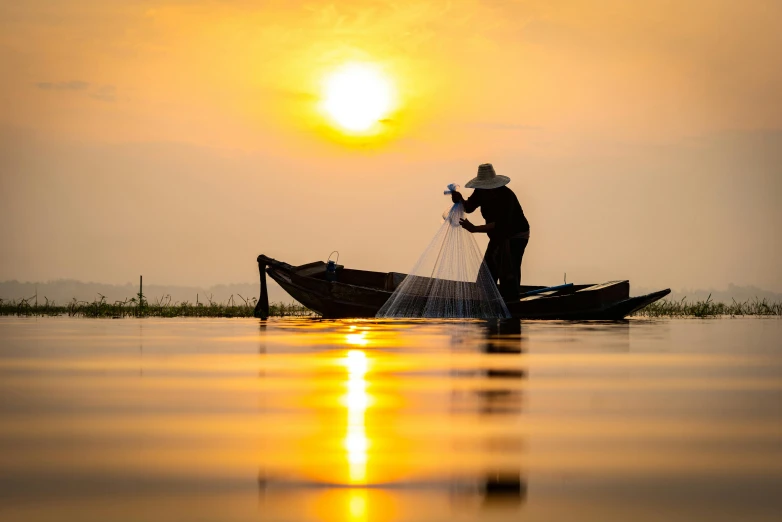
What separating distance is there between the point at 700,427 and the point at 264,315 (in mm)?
17596

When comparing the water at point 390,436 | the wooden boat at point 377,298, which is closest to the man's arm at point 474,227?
the wooden boat at point 377,298

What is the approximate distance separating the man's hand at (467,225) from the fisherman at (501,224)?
0.44 metres

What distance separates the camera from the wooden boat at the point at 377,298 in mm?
21438

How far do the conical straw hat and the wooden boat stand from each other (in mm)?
2174

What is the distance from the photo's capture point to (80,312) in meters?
25.7

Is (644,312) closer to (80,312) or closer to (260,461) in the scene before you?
(80,312)

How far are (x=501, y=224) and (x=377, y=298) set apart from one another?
301 centimetres

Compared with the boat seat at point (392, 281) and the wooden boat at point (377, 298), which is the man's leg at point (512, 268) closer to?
the wooden boat at point (377, 298)

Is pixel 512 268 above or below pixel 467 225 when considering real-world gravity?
below

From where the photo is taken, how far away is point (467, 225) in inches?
765

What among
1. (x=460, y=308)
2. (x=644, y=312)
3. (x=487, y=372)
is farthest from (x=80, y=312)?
(x=487, y=372)

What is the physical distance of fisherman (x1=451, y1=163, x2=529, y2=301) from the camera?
2012cm

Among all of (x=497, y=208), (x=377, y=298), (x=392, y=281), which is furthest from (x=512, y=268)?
(x=392, y=281)

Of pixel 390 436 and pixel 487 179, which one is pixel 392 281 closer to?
pixel 487 179
